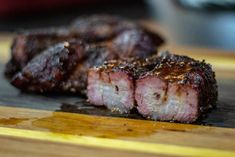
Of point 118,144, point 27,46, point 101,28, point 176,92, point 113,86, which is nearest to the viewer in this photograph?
point 118,144

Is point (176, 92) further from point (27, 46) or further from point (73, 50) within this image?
point (27, 46)

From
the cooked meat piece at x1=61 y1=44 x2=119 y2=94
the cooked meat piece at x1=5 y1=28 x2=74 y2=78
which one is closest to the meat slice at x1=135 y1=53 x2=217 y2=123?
the cooked meat piece at x1=61 y1=44 x2=119 y2=94

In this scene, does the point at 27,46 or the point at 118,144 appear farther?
the point at 27,46

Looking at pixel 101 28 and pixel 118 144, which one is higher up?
pixel 101 28

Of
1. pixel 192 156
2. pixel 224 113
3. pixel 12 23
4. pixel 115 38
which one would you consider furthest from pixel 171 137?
pixel 12 23

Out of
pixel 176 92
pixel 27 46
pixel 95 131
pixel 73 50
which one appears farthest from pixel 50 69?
pixel 176 92

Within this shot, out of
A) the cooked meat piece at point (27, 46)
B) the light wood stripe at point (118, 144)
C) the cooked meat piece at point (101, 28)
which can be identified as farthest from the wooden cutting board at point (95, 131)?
the cooked meat piece at point (101, 28)

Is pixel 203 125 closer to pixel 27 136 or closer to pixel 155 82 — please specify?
pixel 155 82

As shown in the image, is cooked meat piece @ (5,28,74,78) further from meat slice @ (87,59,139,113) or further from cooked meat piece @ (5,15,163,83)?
meat slice @ (87,59,139,113)
